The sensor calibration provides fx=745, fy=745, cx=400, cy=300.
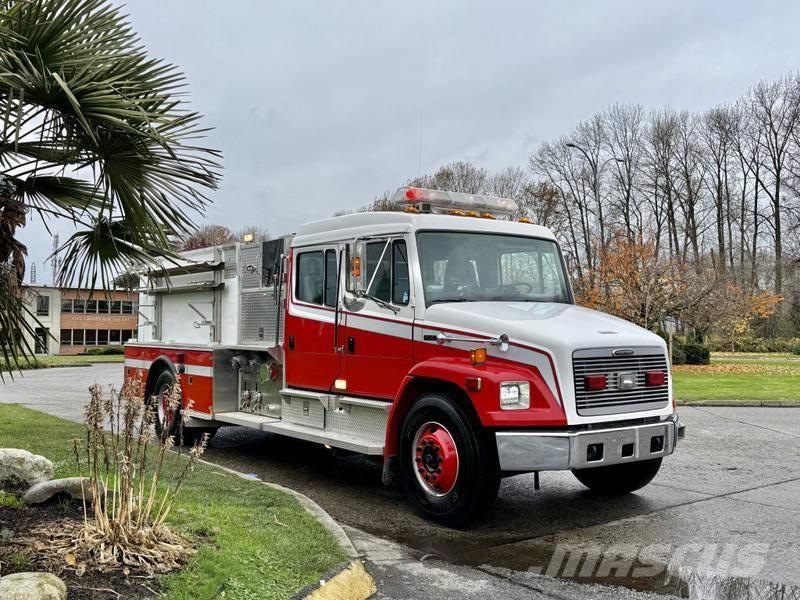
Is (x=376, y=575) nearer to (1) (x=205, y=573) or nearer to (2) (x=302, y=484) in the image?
(1) (x=205, y=573)

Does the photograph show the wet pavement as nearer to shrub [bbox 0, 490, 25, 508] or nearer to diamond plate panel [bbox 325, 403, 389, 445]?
diamond plate panel [bbox 325, 403, 389, 445]

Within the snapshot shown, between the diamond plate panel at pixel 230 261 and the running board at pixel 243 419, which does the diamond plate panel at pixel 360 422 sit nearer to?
the running board at pixel 243 419

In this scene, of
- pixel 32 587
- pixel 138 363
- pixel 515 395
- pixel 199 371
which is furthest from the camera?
pixel 138 363

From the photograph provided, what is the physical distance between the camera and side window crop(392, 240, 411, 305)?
7.12 metres

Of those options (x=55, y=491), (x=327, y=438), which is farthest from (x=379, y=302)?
(x=55, y=491)

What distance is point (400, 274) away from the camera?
7.19 metres

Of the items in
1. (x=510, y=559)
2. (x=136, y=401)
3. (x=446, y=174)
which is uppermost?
(x=446, y=174)

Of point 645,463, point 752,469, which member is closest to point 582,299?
point 752,469

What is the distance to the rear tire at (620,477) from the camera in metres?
7.39

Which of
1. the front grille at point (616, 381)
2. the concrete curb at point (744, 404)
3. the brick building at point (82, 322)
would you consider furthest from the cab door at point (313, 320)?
the brick building at point (82, 322)

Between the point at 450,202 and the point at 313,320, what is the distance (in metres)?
1.98

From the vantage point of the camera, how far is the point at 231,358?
9.84m

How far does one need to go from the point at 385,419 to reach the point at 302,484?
5.51 feet

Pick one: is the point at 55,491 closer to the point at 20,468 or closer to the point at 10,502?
Answer: the point at 10,502
